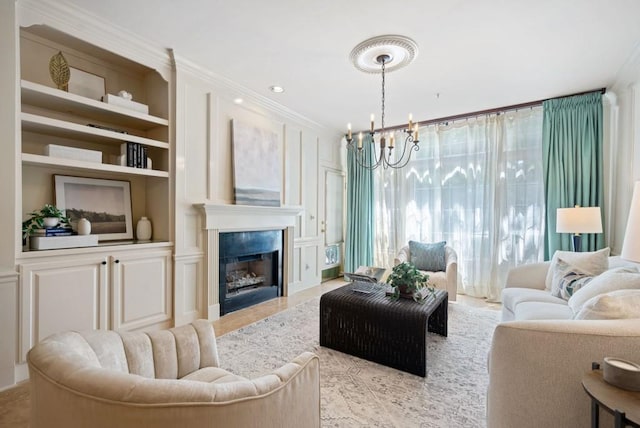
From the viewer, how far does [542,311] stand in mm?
2053

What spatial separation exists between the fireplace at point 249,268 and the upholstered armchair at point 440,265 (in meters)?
1.71

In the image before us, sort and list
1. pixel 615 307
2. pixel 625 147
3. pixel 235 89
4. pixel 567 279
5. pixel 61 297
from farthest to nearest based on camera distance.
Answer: pixel 235 89 → pixel 625 147 → pixel 567 279 → pixel 61 297 → pixel 615 307

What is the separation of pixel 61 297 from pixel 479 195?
480 centimetres

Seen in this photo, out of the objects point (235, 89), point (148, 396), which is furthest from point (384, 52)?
point (148, 396)

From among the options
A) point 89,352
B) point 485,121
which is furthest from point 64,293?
point 485,121

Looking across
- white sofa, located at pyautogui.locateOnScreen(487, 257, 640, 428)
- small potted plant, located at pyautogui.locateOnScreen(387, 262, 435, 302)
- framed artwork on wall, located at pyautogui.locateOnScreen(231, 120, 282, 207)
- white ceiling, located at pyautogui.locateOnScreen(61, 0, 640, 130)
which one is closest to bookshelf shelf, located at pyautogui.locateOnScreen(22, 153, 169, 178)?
framed artwork on wall, located at pyautogui.locateOnScreen(231, 120, 282, 207)

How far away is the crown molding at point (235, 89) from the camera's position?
9.48 ft

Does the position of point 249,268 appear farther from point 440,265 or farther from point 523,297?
point 523,297

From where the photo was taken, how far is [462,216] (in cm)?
433

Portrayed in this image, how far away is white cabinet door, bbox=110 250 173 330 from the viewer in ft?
8.10

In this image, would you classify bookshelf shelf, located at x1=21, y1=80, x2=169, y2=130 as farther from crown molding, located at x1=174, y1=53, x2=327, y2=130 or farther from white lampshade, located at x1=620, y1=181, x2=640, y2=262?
white lampshade, located at x1=620, y1=181, x2=640, y2=262

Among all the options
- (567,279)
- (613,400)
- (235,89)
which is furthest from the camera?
(235,89)

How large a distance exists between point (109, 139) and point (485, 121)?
4.60m

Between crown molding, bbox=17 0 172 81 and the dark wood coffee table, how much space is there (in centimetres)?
273
